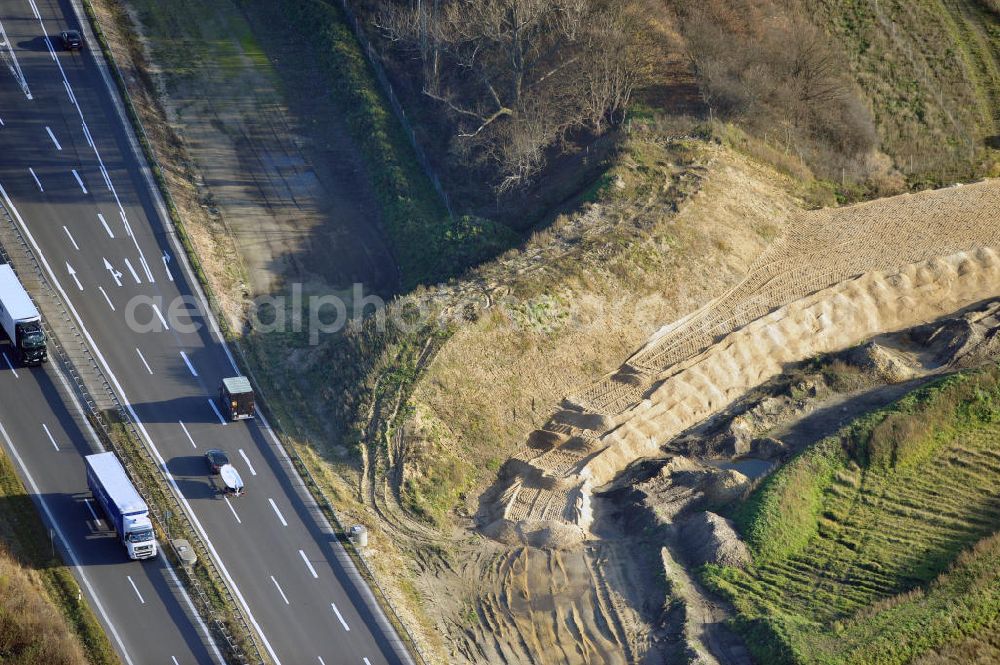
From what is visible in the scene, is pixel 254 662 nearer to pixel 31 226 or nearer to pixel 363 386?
pixel 363 386

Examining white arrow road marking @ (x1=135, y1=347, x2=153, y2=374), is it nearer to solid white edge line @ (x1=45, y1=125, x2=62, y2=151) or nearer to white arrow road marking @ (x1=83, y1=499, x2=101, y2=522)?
white arrow road marking @ (x1=83, y1=499, x2=101, y2=522)

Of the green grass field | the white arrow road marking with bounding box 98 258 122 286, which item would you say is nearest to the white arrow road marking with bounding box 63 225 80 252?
the white arrow road marking with bounding box 98 258 122 286

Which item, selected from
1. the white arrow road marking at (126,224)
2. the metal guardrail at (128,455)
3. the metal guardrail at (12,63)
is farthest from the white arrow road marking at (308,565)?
the metal guardrail at (12,63)

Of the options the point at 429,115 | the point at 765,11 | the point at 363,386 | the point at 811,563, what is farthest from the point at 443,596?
the point at 765,11

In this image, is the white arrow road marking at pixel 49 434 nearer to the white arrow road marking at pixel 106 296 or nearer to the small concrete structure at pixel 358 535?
the white arrow road marking at pixel 106 296

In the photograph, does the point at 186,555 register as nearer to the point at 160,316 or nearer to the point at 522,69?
the point at 160,316

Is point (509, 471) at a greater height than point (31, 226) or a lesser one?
lesser

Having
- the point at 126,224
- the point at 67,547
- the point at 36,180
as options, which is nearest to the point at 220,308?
the point at 126,224
